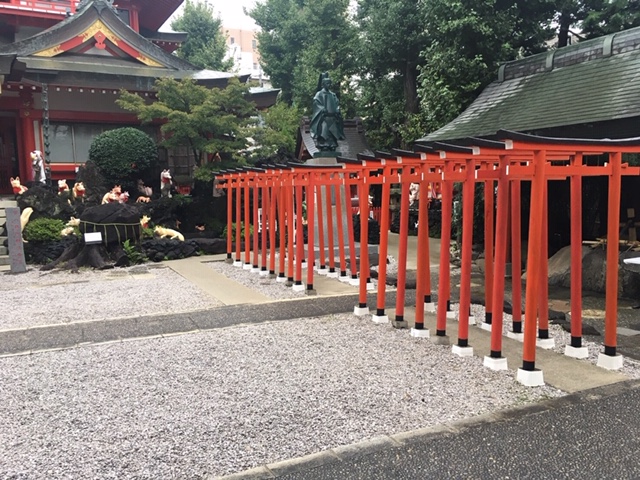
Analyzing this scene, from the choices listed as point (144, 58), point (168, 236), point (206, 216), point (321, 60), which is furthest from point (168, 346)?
point (321, 60)

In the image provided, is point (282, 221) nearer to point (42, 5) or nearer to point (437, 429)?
point (437, 429)

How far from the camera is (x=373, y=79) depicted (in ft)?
69.3

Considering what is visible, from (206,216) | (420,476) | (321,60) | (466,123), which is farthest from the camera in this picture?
(321,60)

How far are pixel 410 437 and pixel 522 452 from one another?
692 millimetres

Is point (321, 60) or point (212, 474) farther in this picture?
point (321, 60)

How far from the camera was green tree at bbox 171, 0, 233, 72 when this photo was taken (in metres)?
28.4

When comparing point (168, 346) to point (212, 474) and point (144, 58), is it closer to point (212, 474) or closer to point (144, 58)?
point (212, 474)

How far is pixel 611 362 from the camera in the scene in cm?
491

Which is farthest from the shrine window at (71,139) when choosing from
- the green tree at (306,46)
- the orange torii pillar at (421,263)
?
the orange torii pillar at (421,263)

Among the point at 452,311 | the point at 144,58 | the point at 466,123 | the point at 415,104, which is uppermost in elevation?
the point at 144,58

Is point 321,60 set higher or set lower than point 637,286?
higher

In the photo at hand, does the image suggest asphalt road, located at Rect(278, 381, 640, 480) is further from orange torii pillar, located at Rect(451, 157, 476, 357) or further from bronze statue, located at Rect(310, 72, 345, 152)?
bronze statue, located at Rect(310, 72, 345, 152)

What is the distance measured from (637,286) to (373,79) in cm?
1510

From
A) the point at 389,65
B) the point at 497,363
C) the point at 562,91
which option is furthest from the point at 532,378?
the point at 389,65
